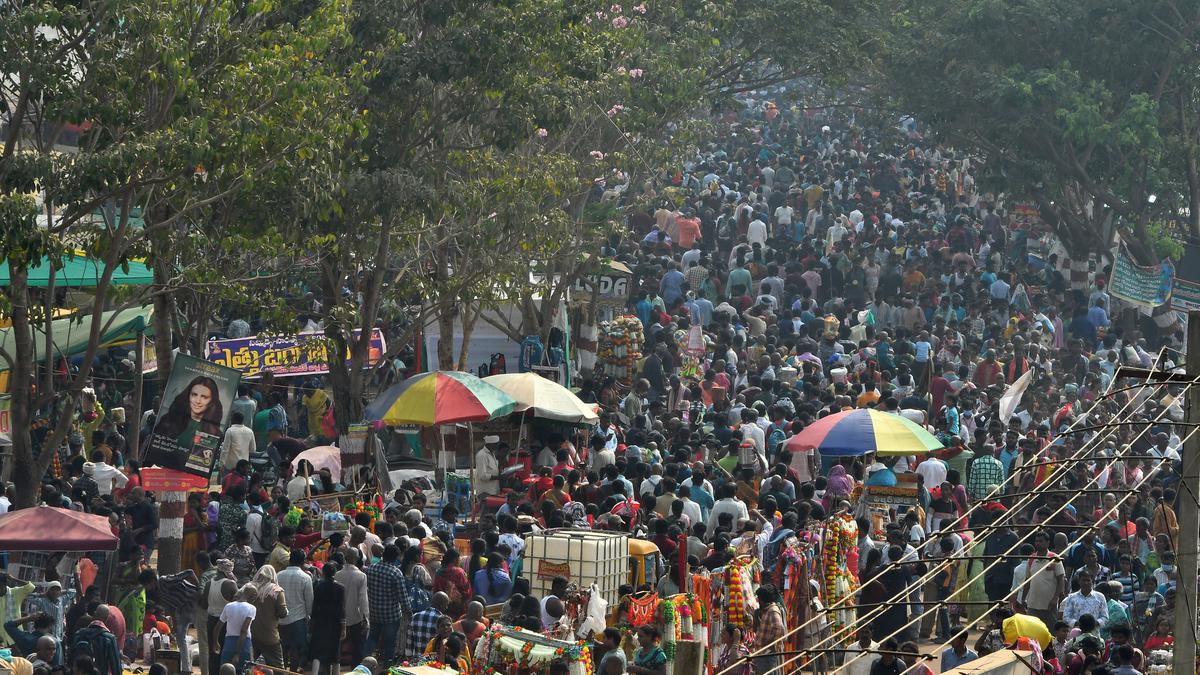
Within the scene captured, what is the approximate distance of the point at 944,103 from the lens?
32500mm

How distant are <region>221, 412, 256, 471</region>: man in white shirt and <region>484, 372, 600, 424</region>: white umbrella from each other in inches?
95.6

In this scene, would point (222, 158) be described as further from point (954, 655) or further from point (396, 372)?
point (396, 372)

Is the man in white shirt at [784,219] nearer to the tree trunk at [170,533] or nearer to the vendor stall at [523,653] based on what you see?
the tree trunk at [170,533]

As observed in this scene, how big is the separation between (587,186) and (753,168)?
16.4m

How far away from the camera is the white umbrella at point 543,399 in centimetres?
1919

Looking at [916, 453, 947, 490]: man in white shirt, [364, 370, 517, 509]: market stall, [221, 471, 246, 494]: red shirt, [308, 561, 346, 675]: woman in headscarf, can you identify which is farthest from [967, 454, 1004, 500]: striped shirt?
[308, 561, 346, 675]: woman in headscarf

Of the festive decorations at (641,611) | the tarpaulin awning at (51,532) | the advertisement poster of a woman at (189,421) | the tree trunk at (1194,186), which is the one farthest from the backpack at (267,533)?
the tree trunk at (1194,186)

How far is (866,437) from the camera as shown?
17891mm

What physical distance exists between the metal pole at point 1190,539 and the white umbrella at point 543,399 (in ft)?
Result: 34.9

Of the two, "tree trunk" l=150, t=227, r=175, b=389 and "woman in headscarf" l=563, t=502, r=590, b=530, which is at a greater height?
"tree trunk" l=150, t=227, r=175, b=389

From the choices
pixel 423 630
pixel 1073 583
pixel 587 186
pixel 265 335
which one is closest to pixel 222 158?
pixel 423 630

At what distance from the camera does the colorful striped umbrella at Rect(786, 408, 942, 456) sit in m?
17.8

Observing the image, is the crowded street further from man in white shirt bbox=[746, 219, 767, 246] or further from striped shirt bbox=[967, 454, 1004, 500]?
man in white shirt bbox=[746, 219, 767, 246]

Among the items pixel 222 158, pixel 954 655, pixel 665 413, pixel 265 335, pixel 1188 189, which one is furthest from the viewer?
pixel 1188 189
